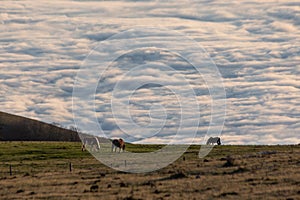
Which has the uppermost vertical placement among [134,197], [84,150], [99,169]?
[84,150]

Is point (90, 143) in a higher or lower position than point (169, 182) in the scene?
higher

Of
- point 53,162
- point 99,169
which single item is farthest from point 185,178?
point 53,162

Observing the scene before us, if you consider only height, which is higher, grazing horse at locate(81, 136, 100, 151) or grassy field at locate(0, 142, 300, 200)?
grazing horse at locate(81, 136, 100, 151)

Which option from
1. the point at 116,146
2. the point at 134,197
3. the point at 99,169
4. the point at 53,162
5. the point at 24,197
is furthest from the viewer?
the point at 116,146

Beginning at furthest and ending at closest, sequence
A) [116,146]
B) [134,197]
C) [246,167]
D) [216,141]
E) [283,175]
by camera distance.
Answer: [216,141]
[116,146]
[246,167]
[283,175]
[134,197]

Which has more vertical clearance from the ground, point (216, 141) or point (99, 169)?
point (216, 141)

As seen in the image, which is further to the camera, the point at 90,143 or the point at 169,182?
the point at 90,143

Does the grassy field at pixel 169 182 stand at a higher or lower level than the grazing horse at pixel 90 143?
lower

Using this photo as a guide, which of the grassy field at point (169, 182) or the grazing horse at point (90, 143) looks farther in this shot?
the grazing horse at point (90, 143)

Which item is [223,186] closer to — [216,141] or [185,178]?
[185,178]

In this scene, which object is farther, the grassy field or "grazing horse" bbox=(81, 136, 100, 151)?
"grazing horse" bbox=(81, 136, 100, 151)

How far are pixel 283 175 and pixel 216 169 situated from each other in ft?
26.7

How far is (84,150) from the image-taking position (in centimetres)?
10381

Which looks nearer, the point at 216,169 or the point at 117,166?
the point at 216,169
